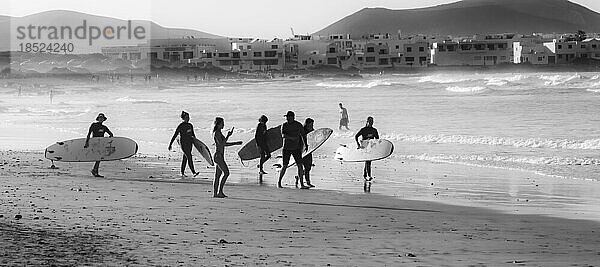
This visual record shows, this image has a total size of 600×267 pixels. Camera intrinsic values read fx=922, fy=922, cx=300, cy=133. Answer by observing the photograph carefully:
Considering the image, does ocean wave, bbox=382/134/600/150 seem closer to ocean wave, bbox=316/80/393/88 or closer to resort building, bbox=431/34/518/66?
ocean wave, bbox=316/80/393/88

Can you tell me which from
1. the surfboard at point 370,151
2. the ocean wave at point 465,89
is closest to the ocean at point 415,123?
the ocean wave at point 465,89

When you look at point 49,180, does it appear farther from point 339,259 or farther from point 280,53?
point 280,53

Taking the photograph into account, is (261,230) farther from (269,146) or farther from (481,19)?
(481,19)

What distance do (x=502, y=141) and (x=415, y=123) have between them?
10.9 m

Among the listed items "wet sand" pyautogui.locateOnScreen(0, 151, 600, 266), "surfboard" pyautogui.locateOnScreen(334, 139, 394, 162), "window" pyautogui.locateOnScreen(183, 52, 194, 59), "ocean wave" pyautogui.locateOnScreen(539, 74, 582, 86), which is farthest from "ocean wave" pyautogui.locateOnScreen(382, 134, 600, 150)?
"window" pyautogui.locateOnScreen(183, 52, 194, 59)

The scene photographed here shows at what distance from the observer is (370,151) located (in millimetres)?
15625

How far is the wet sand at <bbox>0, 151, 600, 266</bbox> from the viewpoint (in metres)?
7.27

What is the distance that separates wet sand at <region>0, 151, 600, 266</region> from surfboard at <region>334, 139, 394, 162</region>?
2.60m

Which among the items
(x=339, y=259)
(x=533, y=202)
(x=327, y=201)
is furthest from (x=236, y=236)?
(x=533, y=202)

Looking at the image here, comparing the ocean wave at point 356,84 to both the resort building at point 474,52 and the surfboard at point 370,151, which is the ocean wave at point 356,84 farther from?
the surfboard at point 370,151

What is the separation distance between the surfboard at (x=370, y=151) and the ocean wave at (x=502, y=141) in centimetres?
1079

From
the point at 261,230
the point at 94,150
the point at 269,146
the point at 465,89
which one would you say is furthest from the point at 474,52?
the point at 261,230

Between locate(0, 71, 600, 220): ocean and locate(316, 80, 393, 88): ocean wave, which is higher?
locate(316, 80, 393, 88): ocean wave

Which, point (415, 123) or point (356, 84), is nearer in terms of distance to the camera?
point (415, 123)
